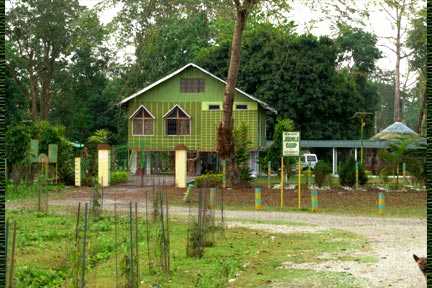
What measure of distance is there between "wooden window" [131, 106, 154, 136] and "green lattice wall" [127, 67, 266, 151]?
0.27 metres

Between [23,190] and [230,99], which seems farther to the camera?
[230,99]

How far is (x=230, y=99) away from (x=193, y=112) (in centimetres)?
1934

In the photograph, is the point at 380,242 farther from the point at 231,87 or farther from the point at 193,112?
the point at 193,112

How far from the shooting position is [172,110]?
4966 centimetres

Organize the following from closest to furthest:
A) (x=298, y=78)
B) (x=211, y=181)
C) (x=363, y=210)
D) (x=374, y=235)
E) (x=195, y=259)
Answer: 1. (x=195, y=259)
2. (x=374, y=235)
3. (x=363, y=210)
4. (x=211, y=181)
5. (x=298, y=78)

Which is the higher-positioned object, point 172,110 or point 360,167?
point 172,110

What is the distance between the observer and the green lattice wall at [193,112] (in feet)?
161

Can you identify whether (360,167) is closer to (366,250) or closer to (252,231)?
(252,231)

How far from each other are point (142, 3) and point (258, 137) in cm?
2446

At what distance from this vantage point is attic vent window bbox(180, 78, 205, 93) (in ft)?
160

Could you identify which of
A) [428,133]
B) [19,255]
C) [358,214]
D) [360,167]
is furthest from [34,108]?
[428,133]

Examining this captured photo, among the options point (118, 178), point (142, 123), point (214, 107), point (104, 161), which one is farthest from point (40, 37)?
point (104, 161)

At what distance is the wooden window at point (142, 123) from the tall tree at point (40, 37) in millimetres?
7752

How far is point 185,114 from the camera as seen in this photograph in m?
49.7
